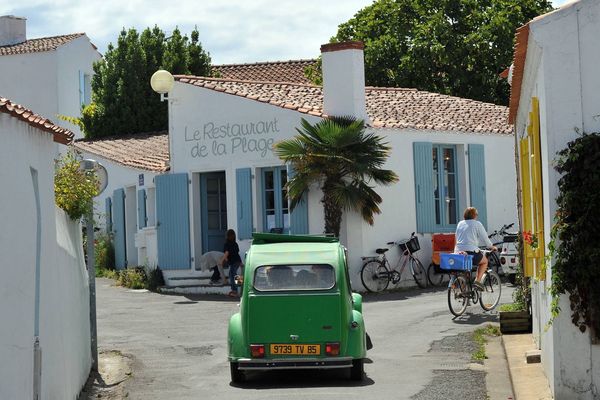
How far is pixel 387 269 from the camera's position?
84.8ft

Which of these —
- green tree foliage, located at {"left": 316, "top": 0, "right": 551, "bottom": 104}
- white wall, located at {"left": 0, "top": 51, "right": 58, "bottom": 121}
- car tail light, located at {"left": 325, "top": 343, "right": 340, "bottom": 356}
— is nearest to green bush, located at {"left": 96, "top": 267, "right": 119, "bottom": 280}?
green tree foliage, located at {"left": 316, "top": 0, "right": 551, "bottom": 104}

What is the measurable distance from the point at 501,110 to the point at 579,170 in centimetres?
2128

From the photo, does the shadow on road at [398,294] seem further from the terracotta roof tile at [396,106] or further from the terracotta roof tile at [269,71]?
the terracotta roof tile at [269,71]

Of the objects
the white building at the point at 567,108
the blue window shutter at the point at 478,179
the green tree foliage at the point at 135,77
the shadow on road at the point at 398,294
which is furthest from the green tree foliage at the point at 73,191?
the green tree foliage at the point at 135,77

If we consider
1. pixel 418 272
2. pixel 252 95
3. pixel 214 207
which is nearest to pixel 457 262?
pixel 418 272

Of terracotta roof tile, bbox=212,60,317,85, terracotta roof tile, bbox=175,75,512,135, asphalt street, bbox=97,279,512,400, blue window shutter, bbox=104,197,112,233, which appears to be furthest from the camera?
terracotta roof tile, bbox=212,60,317,85

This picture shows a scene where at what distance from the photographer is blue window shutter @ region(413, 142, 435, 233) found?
27172 mm

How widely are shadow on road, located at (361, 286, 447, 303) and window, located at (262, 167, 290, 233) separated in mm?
2788

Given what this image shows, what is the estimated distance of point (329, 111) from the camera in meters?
26.2

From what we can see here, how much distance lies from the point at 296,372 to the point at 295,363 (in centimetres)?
125

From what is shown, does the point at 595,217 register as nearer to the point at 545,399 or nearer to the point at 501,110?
the point at 545,399

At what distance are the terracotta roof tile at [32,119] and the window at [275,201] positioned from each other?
48.7 feet

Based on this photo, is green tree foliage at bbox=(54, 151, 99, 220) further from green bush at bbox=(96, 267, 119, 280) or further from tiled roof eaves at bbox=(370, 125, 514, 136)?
green bush at bbox=(96, 267, 119, 280)

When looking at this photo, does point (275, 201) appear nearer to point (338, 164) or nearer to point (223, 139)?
point (223, 139)
